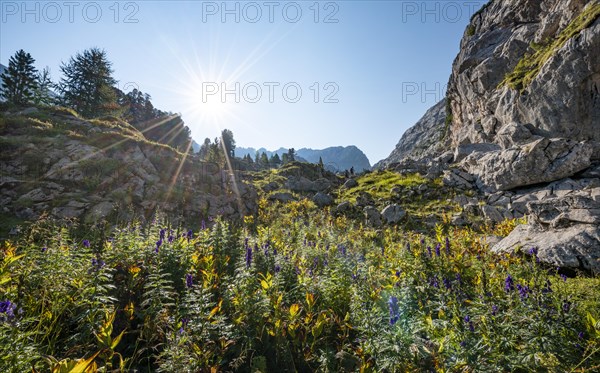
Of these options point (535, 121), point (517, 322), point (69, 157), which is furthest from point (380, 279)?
point (535, 121)

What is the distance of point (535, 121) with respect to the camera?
28.1 m

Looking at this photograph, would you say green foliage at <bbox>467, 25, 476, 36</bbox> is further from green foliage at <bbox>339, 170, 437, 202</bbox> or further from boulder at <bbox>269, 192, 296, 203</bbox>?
boulder at <bbox>269, 192, 296, 203</bbox>

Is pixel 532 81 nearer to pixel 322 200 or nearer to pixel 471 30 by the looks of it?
pixel 322 200

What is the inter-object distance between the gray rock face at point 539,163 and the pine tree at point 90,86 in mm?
55715

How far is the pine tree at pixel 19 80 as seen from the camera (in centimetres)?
4156

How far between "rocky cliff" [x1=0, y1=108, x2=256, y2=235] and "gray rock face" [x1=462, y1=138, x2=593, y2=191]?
19983mm

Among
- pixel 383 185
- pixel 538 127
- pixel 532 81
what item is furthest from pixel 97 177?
pixel 532 81

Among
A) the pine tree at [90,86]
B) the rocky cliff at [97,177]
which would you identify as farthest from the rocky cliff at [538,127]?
the pine tree at [90,86]

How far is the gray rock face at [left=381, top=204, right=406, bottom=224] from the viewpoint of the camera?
18438 mm

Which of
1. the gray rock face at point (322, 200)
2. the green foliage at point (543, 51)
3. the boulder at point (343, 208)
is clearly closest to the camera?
the boulder at point (343, 208)

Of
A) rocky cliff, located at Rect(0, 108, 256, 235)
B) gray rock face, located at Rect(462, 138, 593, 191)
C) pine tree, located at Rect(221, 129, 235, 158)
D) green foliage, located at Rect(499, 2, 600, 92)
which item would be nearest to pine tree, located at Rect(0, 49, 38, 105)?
rocky cliff, located at Rect(0, 108, 256, 235)

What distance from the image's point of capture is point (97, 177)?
14.6 meters

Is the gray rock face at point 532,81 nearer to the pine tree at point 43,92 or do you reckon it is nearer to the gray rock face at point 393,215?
the gray rock face at point 393,215

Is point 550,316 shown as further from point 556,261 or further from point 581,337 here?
point 556,261
